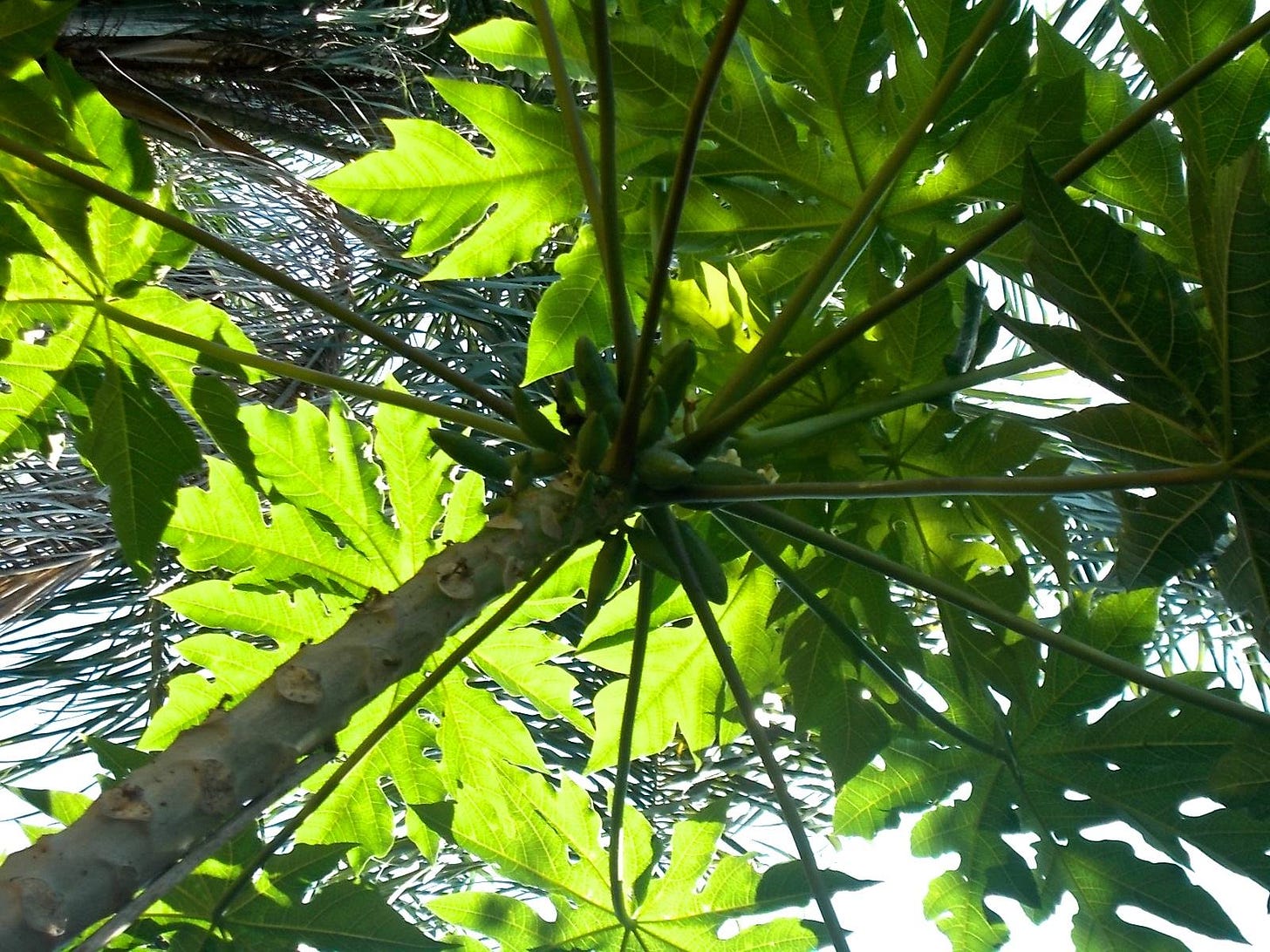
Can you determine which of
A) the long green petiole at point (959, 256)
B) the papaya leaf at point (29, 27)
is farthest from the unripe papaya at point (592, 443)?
the papaya leaf at point (29, 27)

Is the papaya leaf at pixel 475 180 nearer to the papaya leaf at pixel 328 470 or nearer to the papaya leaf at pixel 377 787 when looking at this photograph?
the papaya leaf at pixel 328 470

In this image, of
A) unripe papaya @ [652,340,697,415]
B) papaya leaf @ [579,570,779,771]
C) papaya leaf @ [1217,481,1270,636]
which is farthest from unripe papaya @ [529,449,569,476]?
papaya leaf @ [1217,481,1270,636]

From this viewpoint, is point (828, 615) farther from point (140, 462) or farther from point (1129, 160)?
point (140, 462)

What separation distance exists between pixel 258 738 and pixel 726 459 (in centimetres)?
50

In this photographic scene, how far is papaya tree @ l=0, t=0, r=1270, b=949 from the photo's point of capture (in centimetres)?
87

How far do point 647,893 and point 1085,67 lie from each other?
948 millimetres

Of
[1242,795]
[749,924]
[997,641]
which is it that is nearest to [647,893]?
[749,924]

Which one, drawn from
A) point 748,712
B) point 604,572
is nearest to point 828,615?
point 748,712

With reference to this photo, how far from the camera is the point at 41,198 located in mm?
1053

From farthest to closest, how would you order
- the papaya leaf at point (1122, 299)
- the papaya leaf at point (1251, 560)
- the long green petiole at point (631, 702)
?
the long green petiole at point (631, 702), the papaya leaf at point (1251, 560), the papaya leaf at point (1122, 299)

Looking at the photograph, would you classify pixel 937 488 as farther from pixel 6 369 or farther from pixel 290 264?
pixel 290 264

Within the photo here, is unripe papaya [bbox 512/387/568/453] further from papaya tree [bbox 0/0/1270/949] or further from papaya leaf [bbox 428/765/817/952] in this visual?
papaya leaf [bbox 428/765/817/952]

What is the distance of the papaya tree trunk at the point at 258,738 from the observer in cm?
50

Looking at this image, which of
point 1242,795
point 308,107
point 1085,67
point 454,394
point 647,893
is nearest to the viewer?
point 1242,795
